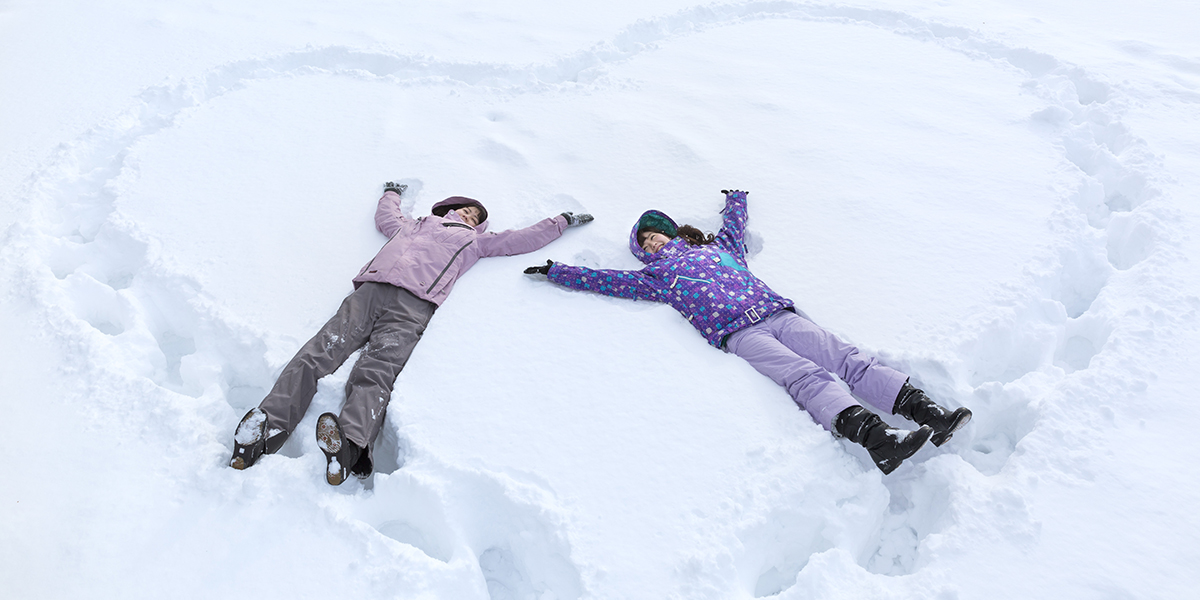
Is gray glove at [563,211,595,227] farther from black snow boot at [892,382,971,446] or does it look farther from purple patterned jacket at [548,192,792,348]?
black snow boot at [892,382,971,446]

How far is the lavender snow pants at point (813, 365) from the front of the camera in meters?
2.94

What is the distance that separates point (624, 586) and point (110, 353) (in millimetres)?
2683

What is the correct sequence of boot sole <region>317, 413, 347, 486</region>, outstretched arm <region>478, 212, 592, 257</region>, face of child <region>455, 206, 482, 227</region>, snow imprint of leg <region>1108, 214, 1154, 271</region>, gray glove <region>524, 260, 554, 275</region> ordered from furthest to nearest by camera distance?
face of child <region>455, 206, 482, 227</region>, outstretched arm <region>478, 212, 592, 257</region>, snow imprint of leg <region>1108, 214, 1154, 271</region>, gray glove <region>524, 260, 554, 275</region>, boot sole <region>317, 413, 347, 486</region>

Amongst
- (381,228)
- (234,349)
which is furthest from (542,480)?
(381,228)

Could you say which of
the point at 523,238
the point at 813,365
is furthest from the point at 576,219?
the point at 813,365

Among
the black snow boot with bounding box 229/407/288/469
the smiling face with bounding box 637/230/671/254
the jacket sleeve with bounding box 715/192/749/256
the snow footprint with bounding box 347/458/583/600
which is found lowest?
the snow footprint with bounding box 347/458/583/600

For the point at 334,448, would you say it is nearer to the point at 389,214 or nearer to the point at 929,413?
the point at 389,214

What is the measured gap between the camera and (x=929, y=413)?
2.80 metres

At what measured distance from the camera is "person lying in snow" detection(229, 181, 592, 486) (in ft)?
9.08

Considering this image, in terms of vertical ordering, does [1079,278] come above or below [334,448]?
above

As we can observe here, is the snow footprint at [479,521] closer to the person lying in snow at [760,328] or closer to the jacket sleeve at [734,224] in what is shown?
the person lying in snow at [760,328]

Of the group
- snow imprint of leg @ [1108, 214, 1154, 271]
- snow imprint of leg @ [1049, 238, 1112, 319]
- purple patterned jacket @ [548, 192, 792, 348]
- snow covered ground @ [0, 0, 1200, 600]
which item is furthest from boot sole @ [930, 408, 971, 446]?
snow imprint of leg @ [1108, 214, 1154, 271]

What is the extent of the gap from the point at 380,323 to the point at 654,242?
5.29 feet

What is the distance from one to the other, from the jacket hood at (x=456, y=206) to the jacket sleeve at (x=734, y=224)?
1.44 m
